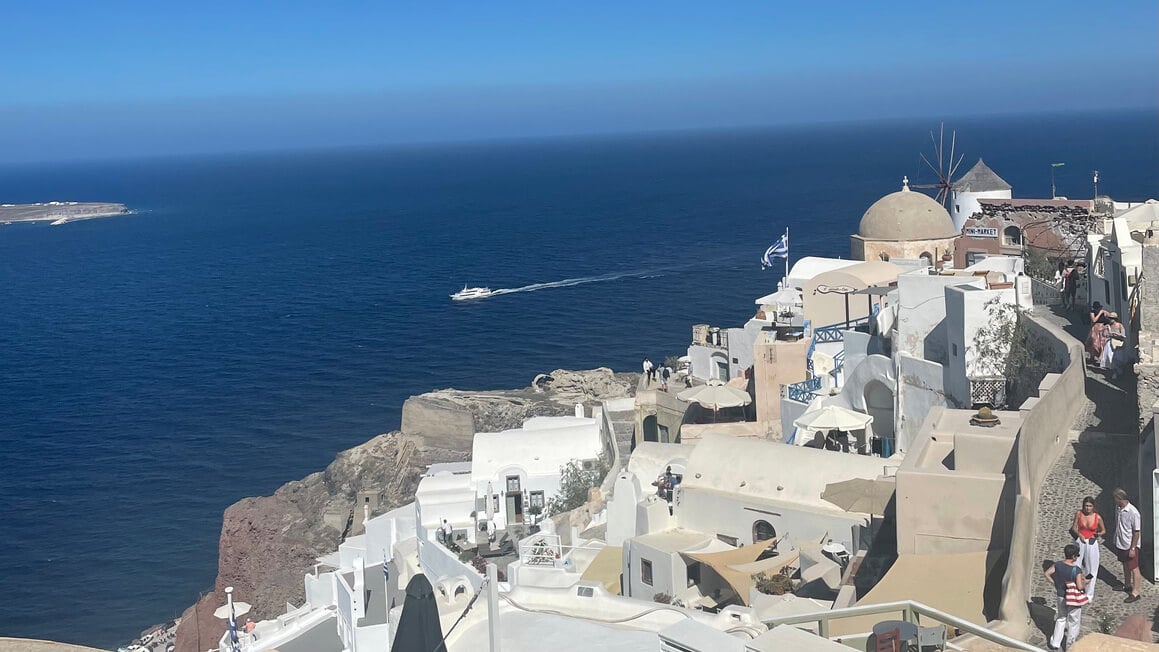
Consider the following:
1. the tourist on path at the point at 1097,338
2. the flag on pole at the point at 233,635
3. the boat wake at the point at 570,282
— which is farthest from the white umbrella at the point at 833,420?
the boat wake at the point at 570,282

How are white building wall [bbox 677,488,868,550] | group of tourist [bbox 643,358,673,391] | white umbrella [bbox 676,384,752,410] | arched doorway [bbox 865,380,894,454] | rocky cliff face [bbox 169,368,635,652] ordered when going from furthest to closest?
group of tourist [bbox 643,358,673,391] → rocky cliff face [bbox 169,368,635,652] → white umbrella [bbox 676,384,752,410] → arched doorway [bbox 865,380,894,454] → white building wall [bbox 677,488,868,550]

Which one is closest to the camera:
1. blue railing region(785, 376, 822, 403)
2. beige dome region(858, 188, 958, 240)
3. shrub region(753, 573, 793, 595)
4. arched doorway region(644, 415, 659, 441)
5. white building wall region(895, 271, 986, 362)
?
shrub region(753, 573, 793, 595)

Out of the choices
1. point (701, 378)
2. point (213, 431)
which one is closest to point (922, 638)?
point (701, 378)

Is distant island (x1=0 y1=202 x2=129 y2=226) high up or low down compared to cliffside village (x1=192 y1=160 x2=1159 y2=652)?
down

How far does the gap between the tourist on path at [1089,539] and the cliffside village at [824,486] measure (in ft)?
0.26

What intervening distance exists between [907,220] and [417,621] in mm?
26408

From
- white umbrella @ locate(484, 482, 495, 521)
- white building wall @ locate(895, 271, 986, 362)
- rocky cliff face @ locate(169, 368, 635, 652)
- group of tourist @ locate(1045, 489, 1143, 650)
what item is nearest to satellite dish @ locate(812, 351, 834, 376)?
white building wall @ locate(895, 271, 986, 362)

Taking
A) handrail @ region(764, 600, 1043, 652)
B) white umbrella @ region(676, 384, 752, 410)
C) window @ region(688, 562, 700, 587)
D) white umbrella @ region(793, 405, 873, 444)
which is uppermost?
handrail @ region(764, 600, 1043, 652)

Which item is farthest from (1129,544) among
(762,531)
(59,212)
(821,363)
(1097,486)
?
(59,212)

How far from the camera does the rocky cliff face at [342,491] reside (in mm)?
30828

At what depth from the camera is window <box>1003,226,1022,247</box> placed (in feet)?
102

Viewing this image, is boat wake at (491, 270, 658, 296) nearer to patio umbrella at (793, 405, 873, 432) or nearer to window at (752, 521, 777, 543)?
patio umbrella at (793, 405, 873, 432)

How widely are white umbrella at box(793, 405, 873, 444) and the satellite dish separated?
372cm

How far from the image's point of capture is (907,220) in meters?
32.0
